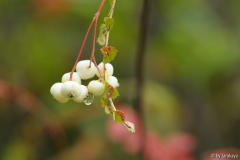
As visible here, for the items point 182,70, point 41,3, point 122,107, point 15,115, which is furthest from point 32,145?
point 182,70

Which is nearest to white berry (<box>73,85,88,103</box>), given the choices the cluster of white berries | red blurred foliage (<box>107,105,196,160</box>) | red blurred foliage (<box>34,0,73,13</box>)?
the cluster of white berries

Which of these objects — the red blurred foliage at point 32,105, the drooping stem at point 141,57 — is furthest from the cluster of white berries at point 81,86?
the red blurred foliage at point 32,105

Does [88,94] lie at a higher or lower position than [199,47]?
lower

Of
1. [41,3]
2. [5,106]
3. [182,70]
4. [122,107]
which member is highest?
[41,3]

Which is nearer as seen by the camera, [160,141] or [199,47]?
[160,141]

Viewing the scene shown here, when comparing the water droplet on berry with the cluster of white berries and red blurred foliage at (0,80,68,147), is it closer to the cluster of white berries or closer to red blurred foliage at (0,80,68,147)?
the cluster of white berries

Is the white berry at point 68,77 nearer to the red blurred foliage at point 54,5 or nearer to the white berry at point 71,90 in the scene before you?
the white berry at point 71,90

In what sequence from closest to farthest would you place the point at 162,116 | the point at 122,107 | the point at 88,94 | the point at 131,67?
the point at 88,94, the point at 122,107, the point at 162,116, the point at 131,67

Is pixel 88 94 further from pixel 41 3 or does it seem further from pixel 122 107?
pixel 41 3
